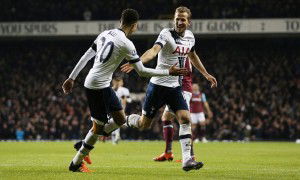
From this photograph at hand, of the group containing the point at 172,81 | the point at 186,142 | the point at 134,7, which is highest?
the point at 134,7

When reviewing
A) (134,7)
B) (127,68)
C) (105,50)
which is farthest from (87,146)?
(134,7)

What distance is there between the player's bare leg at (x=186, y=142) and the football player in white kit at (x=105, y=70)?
1.05 meters

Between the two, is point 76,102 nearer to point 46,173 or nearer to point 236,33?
point 236,33

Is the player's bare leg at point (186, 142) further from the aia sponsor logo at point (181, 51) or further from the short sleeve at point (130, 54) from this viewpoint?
the short sleeve at point (130, 54)

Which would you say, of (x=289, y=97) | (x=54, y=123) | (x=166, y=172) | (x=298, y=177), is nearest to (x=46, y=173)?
(x=166, y=172)

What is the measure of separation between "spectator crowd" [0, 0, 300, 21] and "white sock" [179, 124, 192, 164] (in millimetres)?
26113

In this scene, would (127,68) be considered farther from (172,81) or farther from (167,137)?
(167,137)

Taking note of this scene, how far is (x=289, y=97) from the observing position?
32531 millimetres

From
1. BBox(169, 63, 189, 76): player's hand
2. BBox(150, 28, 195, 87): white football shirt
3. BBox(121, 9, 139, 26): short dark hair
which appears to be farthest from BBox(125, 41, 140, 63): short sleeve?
BBox(150, 28, 195, 87): white football shirt

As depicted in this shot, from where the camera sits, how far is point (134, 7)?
36.5 m

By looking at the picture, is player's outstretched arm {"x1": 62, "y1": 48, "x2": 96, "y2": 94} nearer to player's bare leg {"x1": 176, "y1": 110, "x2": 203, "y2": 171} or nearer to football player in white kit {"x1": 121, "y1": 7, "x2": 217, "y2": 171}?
football player in white kit {"x1": 121, "y1": 7, "x2": 217, "y2": 171}

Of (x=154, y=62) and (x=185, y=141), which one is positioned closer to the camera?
(x=185, y=141)

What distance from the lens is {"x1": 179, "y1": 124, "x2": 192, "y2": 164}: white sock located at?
976 cm

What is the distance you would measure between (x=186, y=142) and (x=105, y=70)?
5.78ft
